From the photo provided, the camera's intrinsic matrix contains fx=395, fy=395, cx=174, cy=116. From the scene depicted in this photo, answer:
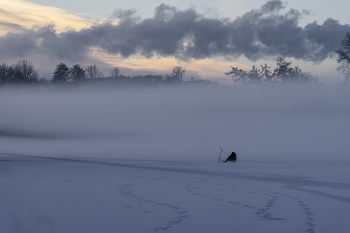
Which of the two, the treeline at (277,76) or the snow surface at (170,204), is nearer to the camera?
the snow surface at (170,204)

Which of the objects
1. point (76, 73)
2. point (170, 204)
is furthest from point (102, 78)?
point (170, 204)

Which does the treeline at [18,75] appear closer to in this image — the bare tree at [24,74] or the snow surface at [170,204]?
the bare tree at [24,74]

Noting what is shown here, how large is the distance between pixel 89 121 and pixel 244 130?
37.3 meters

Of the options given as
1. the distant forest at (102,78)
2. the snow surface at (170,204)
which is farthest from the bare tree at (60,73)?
the snow surface at (170,204)

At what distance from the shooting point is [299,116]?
3179 inches

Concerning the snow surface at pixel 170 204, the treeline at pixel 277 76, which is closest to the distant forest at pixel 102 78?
the treeline at pixel 277 76

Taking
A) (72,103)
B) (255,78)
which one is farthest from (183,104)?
(72,103)

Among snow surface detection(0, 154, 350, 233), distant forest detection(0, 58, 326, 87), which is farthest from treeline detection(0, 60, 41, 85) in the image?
snow surface detection(0, 154, 350, 233)

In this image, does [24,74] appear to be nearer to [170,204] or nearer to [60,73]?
[60,73]

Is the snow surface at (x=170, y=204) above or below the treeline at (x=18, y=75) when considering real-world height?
below

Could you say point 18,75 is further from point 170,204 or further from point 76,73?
point 170,204

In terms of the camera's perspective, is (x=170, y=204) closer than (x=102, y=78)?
Yes

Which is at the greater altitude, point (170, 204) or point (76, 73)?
point (76, 73)

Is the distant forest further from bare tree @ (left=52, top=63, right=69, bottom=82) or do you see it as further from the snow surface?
the snow surface
